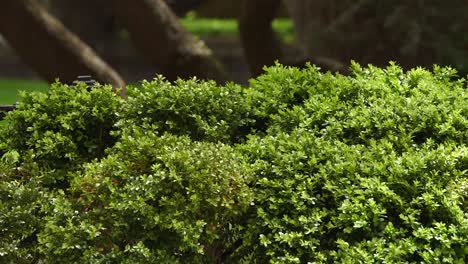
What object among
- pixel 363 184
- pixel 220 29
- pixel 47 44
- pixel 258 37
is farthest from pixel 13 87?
pixel 363 184

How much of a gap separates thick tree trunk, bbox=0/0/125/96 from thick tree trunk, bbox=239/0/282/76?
9.77 ft

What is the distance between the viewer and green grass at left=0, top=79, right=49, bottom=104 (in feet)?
79.6

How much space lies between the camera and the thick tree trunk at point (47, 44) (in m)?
11.7

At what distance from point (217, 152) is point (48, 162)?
1.16 meters

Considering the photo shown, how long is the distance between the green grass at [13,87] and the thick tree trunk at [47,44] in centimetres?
1155

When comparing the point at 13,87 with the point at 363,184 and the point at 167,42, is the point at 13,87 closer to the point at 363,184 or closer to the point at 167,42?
the point at 167,42

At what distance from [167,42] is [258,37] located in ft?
7.37

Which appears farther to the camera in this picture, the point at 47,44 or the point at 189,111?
the point at 47,44

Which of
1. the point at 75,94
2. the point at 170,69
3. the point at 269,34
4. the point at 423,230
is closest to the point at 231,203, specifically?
the point at 423,230

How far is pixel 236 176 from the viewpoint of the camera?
5.68 meters

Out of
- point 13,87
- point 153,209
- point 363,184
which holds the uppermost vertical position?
point 13,87

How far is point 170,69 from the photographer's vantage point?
12.4 m

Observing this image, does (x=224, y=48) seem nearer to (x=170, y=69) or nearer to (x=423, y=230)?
(x=170, y=69)

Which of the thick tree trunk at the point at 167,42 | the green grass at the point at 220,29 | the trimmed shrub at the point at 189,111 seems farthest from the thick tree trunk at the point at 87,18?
the trimmed shrub at the point at 189,111
